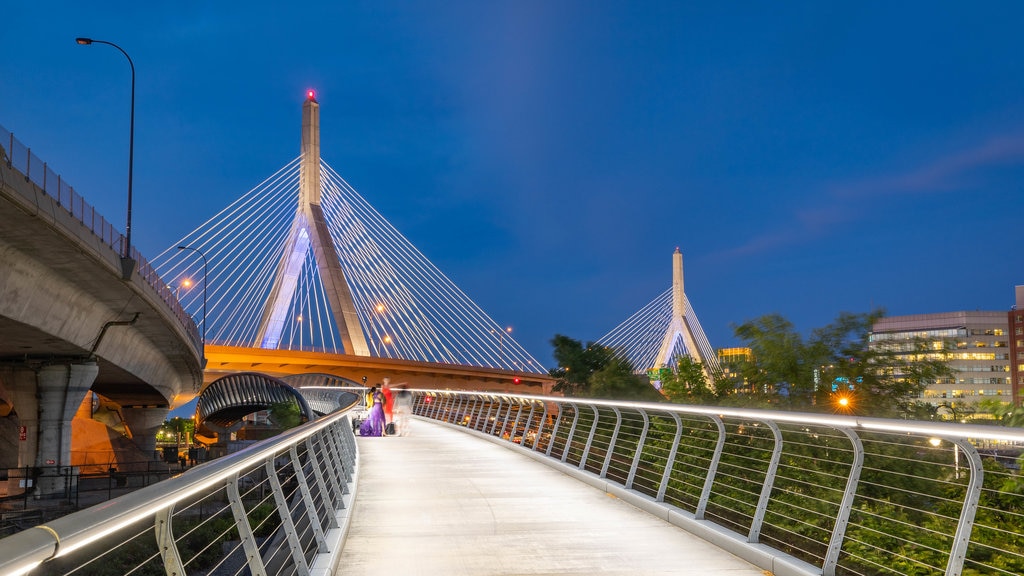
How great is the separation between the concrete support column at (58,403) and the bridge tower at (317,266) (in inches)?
744

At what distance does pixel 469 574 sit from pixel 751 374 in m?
23.2

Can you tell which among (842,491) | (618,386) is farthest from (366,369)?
(842,491)

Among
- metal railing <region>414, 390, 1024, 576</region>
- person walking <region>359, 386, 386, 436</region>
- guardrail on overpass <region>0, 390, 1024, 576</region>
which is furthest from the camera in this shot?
person walking <region>359, 386, 386, 436</region>

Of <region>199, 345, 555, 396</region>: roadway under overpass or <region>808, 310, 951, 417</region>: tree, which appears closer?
<region>808, 310, 951, 417</region>: tree

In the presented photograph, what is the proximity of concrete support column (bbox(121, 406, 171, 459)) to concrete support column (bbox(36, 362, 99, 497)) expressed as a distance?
20629mm

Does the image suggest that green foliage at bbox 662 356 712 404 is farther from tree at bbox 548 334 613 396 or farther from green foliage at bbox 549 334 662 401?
tree at bbox 548 334 613 396

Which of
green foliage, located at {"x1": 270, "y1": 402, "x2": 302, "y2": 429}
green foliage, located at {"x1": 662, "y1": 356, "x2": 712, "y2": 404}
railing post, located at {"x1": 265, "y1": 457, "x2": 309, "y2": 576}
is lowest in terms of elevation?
green foliage, located at {"x1": 270, "y1": 402, "x2": 302, "y2": 429}

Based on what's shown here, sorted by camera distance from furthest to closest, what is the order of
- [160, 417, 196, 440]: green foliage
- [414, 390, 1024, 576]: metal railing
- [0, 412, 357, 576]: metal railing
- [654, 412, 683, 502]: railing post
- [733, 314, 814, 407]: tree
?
1. [160, 417, 196, 440]: green foliage
2. [733, 314, 814, 407]: tree
3. [654, 412, 683, 502]: railing post
4. [414, 390, 1024, 576]: metal railing
5. [0, 412, 357, 576]: metal railing

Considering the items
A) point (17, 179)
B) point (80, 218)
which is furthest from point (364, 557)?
point (80, 218)

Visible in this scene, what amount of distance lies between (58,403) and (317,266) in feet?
68.3

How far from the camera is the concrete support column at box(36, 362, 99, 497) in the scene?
3145cm

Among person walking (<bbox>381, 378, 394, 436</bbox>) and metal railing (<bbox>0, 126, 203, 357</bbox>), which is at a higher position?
metal railing (<bbox>0, 126, 203, 357</bbox>)

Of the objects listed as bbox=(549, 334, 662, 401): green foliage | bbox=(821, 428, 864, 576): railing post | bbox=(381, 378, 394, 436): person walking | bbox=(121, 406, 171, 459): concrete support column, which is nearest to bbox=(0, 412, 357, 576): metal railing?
bbox=(821, 428, 864, 576): railing post

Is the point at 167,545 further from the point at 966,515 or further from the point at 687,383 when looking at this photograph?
the point at 687,383
